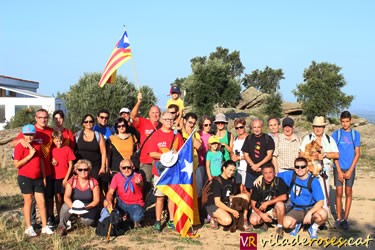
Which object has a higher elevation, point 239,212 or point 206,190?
point 206,190

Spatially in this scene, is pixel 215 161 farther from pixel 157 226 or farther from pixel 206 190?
pixel 157 226

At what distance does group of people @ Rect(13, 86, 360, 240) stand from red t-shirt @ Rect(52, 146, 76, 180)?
0.05ft

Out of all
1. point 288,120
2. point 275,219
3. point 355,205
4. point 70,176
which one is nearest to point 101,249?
point 70,176

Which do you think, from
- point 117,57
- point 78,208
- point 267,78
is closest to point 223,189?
point 78,208

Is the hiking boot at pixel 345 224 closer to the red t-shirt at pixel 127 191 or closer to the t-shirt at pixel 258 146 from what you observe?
the t-shirt at pixel 258 146

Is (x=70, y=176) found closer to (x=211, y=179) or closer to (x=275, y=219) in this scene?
(x=211, y=179)

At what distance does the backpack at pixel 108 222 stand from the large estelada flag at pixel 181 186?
0.76 m

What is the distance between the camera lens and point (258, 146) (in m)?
7.16

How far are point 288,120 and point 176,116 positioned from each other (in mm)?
2008

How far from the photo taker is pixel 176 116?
7.90 metres

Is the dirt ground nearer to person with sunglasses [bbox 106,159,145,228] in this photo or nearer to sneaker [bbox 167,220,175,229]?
sneaker [bbox 167,220,175,229]

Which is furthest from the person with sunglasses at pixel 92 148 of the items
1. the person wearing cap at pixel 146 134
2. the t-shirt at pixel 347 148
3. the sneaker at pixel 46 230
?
the t-shirt at pixel 347 148

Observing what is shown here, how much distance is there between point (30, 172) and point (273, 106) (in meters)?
35.6

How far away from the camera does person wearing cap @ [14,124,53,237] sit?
20.5 feet
